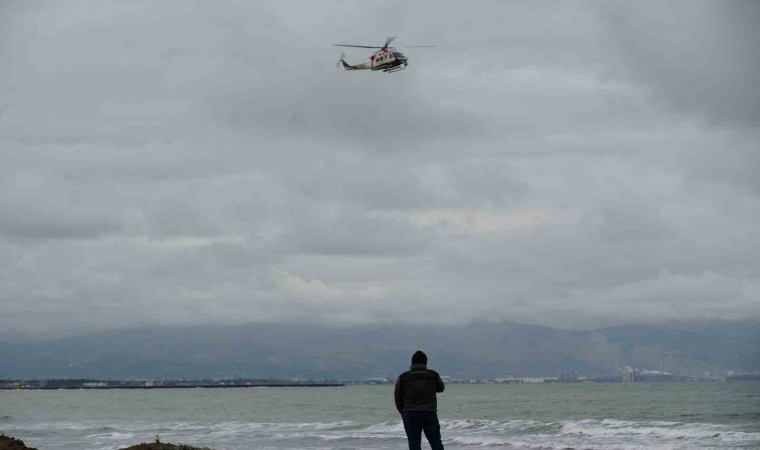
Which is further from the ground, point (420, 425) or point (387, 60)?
point (387, 60)

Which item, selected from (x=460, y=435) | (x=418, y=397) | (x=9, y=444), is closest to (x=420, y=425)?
(x=418, y=397)

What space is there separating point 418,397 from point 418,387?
7.1 inches

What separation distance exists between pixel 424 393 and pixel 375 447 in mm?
22433

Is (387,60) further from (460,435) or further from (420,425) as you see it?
(420,425)

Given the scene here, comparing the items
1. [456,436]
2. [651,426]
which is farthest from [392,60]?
[651,426]

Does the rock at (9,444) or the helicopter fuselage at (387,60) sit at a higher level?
the helicopter fuselage at (387,60)

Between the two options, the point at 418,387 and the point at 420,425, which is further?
Result: the point at 420,425

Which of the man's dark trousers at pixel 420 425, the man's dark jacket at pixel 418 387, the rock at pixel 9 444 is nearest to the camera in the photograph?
the man's dark jacket at pixel 418 387

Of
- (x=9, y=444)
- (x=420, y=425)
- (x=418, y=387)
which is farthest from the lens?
(x=9, y=444)

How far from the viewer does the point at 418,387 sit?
1842 centimetres

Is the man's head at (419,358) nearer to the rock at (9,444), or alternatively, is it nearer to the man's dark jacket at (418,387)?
the man's dark jacket at (418,387)

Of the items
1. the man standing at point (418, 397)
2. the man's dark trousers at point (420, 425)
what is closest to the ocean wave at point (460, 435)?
the man's dark trousers at point (420, 425)

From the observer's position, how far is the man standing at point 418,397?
18.4 metres

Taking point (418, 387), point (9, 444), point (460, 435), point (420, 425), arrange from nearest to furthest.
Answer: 1. point (418, 387)
2. point (420, 425)
3. point (9, 444)
4. point (460, 435)
